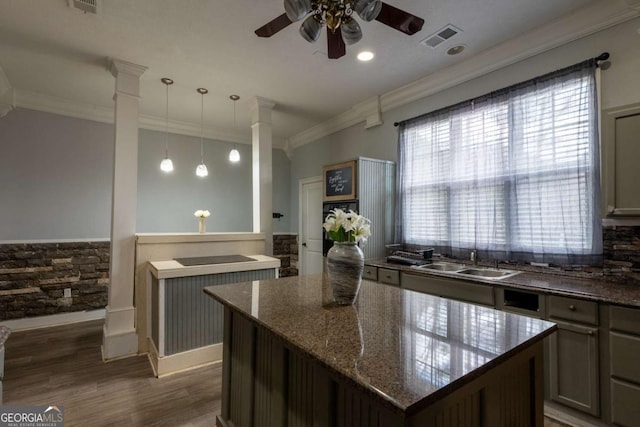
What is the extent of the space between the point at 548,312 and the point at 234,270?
2.55m

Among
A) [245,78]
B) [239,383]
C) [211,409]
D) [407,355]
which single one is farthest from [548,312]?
[245,78]

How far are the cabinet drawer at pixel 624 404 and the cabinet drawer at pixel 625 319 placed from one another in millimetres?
314

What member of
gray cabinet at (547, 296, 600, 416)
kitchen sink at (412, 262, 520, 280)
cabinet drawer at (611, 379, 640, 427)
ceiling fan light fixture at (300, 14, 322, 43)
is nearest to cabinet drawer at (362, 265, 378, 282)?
kitchen sink at (412, 262, 520, 280)

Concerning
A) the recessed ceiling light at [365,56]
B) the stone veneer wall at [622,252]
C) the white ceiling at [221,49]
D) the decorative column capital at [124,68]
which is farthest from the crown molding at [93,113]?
the stone veneer wall at [622,252]

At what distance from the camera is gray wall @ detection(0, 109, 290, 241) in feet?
12.3

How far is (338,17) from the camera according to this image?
1624 millimetres

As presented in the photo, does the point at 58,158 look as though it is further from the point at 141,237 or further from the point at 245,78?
the point at 245,78

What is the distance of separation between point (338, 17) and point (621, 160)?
1.99m

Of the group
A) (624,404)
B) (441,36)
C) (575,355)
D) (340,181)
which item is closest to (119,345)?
(340,181)

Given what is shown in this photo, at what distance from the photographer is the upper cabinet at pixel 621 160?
190 centimetres

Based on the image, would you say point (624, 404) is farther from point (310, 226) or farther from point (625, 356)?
point (310, 226)

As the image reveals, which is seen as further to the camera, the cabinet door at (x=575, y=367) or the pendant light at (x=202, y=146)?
the pendant light at (x=202, y=146)

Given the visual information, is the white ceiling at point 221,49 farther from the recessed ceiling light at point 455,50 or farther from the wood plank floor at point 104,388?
the wood plank floor at point 104,388

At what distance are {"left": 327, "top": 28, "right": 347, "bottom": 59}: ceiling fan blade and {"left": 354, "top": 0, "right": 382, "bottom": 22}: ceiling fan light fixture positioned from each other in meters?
0.31
